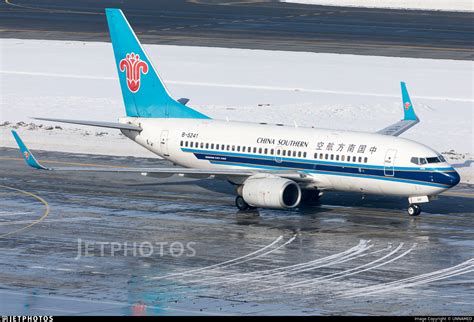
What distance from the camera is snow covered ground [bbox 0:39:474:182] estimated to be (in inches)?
3177

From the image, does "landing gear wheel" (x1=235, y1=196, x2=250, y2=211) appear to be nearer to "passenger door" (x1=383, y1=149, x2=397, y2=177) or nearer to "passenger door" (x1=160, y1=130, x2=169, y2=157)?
"passenger door" (x1=160, y1=130, x2=169, y2=157)

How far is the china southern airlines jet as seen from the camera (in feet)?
188

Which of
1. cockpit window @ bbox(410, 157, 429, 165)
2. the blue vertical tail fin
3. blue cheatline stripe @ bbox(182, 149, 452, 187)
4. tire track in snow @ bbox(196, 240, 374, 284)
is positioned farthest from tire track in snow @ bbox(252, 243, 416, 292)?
the blue vertical tail fin

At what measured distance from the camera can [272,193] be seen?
57188mm

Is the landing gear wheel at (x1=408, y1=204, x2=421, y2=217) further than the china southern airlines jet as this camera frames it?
Yes

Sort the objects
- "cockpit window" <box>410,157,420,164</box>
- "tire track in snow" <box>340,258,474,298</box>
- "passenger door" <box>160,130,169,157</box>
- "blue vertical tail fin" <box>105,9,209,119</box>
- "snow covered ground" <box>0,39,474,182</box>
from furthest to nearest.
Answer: "snow covered ground" <box>0,39,474,182</box>, "blue vertical tail fin" <box>105,9,209,119</box>, "passenger door" <box>160,130,169,157</box>, "cockpit window" <box>410,157,420,164</box>, "tire track in snow" <box>340,258,474,298</box>

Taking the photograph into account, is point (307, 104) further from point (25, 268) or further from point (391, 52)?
point (25, 268)

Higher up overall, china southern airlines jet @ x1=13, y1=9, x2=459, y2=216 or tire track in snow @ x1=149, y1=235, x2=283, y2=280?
china southern airlines jet @ x1=13, y1=9, x2=459, y2=216

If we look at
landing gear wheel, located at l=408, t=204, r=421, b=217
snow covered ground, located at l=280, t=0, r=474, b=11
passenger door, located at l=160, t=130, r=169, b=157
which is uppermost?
snow covered ground, located at l=280, t=0, r=474, b=11

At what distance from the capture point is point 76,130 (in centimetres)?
8262

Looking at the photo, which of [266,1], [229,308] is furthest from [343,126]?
[266,1]

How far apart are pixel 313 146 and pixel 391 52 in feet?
178

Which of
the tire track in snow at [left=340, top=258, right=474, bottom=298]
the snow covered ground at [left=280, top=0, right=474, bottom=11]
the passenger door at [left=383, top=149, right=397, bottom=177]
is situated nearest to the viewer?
the tire track in snow at [left=340, top=258, right=474, bottom=298]

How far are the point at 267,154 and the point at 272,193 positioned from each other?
12.4 feet
